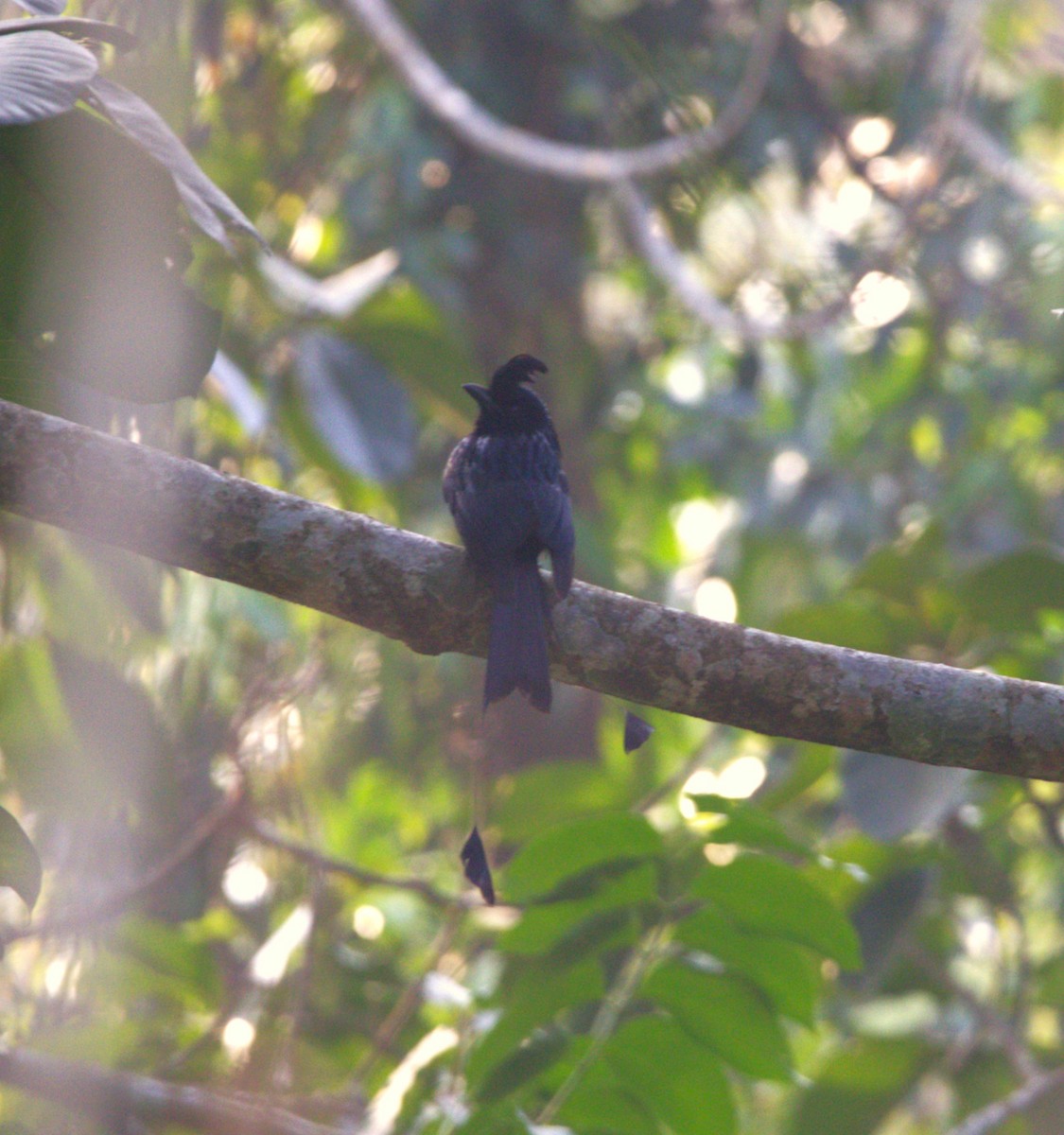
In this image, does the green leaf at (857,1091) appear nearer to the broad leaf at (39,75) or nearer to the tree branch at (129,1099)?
the tree branch at (129,1099)

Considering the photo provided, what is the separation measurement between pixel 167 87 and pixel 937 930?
10.9ft

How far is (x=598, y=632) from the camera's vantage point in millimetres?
2221

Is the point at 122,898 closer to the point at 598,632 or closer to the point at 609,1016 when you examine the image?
the point at 609,1016

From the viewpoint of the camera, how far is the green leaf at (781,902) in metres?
2.47

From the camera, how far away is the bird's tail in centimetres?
216

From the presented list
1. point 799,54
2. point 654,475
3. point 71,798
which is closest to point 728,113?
point 799,54

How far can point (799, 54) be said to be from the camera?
6102mm

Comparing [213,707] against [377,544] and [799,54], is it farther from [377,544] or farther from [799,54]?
[799,54]

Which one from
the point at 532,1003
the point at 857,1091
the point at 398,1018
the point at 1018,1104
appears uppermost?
the point at 532,1003

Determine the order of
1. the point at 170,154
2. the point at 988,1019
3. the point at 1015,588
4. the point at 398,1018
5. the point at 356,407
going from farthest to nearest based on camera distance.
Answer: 1. the point at 356,407
2. the point at 988,1019
3. the point at 1015,588
4. the point at 398,1018
5. the point at 170,154

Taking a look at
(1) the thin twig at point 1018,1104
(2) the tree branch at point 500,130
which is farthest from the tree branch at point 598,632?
(2) the tree branch at point 500,130

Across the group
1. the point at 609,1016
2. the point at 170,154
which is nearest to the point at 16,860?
the point at 170,154

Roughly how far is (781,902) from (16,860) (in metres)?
1.36

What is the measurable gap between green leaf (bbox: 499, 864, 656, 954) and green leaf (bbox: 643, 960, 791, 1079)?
0.53 feet
